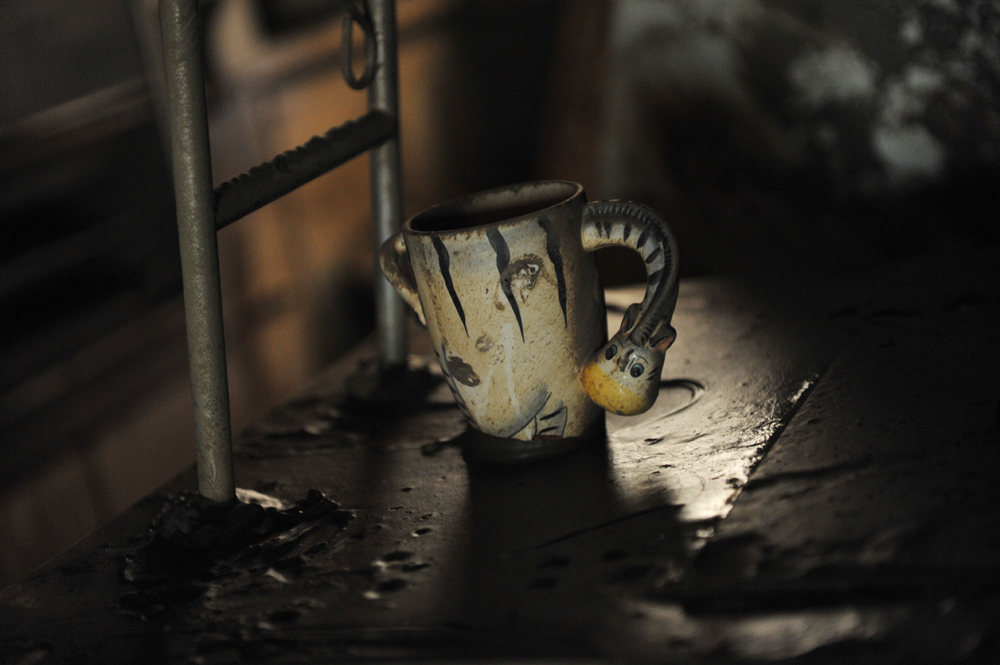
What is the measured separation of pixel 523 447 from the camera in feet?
1.87

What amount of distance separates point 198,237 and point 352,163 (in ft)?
4.58

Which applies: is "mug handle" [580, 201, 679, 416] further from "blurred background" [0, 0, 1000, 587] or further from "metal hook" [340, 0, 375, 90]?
"blurred background" [0, 0, 1000, 587]

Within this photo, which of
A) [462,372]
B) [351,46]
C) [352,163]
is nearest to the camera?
[462,372]

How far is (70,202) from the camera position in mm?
1348

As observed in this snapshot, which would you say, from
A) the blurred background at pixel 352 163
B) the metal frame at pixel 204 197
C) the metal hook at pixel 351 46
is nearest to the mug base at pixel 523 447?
the metal frame at pixel 204 197

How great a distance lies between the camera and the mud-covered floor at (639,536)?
377 mm

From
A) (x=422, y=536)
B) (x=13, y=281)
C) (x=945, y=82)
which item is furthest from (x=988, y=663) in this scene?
(x=13, y=281)

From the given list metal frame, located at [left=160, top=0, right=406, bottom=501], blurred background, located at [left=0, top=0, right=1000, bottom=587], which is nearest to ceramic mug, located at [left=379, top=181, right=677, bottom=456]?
metal frame, located at [left=160, top=0, right=406, bottom=501]

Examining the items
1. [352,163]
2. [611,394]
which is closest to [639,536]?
[611,394]

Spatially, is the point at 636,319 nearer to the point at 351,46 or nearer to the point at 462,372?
the point at 462,372

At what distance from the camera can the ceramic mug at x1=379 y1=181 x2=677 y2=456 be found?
0.51 metres

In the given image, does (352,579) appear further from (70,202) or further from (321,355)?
(321,355)

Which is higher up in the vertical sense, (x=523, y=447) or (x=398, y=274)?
(x=398, y=274)

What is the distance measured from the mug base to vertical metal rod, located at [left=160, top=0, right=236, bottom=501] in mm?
172
